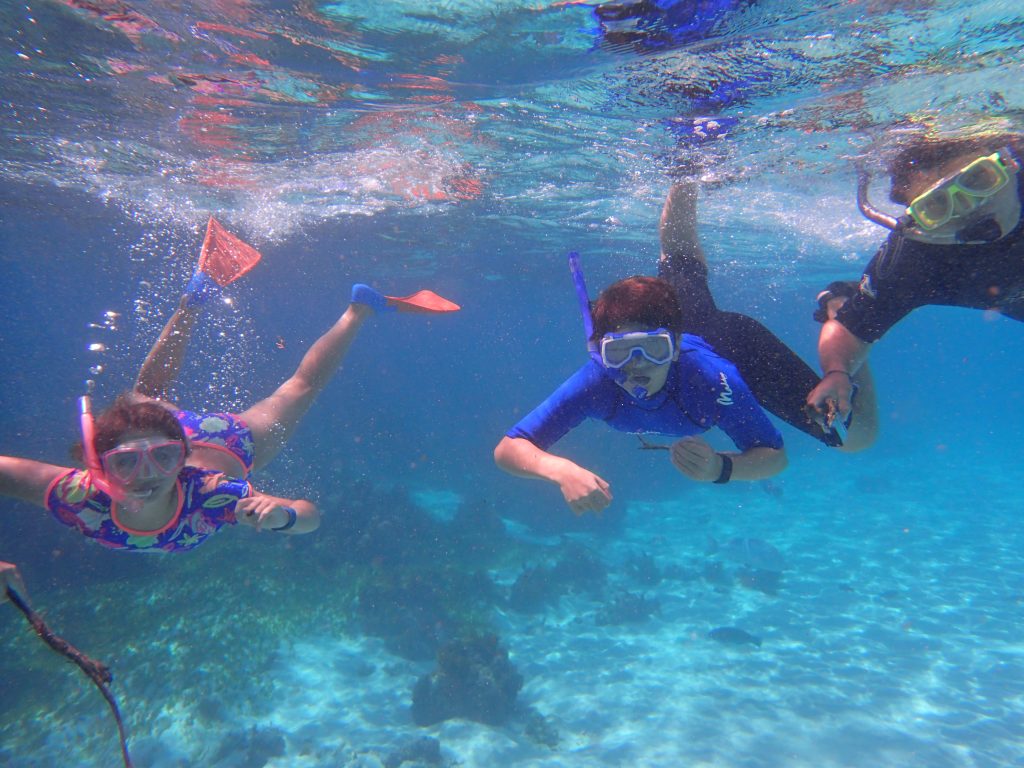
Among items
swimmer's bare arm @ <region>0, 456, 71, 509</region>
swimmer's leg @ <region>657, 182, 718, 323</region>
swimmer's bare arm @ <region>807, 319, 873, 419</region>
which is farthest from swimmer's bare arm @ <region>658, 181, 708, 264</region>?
swimmer's bare arm @ <region>0, 456, 71, 509</region>

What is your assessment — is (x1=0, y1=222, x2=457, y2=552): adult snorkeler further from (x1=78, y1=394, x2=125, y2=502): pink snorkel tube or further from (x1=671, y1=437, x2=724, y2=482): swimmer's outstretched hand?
(x1=671, y1=437, x2=724, y2=482): swimmer's outstretched hand

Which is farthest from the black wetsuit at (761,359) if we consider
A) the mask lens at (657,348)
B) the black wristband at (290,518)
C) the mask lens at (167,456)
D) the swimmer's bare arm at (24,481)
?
the swimmer's bare arm at (24,481)

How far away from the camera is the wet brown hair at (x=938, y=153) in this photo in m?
4.55

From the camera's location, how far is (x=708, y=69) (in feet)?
28.1

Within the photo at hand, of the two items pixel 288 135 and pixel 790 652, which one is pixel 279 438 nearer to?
pixel 288 135

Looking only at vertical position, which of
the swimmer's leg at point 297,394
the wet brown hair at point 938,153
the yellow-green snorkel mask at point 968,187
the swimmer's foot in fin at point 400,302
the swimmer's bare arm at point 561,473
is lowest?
the swimmer's leg at point 297,394

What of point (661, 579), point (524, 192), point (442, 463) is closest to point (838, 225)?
point (524, 192)

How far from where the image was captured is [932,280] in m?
4.84

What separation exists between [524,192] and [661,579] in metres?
13.6

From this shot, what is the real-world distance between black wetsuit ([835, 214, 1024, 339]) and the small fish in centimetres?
1090

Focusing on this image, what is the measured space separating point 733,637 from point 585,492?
42.1ft

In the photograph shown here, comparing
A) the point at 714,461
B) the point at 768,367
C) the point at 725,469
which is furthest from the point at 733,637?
the point at 714,461

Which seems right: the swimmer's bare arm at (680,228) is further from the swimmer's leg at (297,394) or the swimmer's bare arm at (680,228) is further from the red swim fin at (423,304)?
the swimmer's leg at (297,394)

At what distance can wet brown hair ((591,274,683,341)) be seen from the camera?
3977mm
